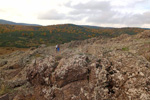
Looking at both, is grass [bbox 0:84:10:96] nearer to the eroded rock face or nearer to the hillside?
the eroded rock face

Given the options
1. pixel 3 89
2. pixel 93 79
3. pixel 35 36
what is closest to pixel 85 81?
pixel 93 79

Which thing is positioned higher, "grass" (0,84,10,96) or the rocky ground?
the rocky ground

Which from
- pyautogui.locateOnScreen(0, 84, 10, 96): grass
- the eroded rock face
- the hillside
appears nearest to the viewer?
the eroded rock face

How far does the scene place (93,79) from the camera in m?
9.03

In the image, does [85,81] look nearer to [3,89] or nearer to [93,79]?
[93,79]

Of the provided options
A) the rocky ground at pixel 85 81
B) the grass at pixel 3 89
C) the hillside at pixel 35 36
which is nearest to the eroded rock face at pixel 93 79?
the rocky ground at pixel 85 81

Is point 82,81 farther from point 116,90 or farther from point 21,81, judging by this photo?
point 21,81

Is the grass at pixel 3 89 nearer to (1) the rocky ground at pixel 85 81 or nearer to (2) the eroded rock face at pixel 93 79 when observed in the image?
(1) the rocky ground at pixel 85 81

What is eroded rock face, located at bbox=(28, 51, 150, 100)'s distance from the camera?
26.0 feet

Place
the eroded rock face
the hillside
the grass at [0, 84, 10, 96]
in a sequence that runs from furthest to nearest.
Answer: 1. the hillside
2. the grass at [0, 84, 10, 96]
3. the eroded rock face

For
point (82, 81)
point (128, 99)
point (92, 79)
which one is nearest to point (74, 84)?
point (82, 81)

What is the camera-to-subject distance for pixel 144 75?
7.93m

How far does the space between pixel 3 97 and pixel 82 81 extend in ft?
20.8

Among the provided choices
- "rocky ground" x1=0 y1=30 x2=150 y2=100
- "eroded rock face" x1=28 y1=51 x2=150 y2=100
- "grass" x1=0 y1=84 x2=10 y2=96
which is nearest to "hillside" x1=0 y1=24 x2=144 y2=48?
"grass" x1=0 y1=84 x2=10 y2=96
